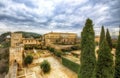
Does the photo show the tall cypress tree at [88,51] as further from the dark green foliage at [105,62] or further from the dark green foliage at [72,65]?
the dark green foliage at [72,65]

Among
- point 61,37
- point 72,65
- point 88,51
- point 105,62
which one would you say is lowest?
point 72,65

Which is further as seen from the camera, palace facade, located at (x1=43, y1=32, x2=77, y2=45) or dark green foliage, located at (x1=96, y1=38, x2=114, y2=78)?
palace facade, located at (x1=43, y1=32, x2=77, y2=45)

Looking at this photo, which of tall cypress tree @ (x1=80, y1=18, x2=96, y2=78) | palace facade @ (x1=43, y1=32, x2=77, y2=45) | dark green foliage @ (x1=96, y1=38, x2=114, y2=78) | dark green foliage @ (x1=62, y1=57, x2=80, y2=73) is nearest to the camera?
dark green foliage @ (x1=96, y1=38, x2=114, y2=78)

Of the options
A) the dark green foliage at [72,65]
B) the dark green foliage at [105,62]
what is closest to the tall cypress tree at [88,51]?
the dark green foliage at [105,62]

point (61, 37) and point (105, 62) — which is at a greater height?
point (61, 37)

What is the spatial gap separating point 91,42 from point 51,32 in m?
37.2

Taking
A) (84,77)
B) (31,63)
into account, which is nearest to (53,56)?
(31,63)

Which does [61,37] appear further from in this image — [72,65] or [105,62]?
[105,62]

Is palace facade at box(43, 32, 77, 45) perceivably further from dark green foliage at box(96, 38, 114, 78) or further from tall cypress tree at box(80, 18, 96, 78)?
dark green foliage at box(96, 38, 114, 78)

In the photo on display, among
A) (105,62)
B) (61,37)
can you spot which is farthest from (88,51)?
(61,37)

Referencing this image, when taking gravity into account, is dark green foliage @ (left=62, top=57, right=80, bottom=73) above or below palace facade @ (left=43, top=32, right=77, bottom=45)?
below

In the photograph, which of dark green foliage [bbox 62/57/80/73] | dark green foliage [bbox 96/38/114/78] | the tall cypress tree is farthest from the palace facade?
dark green foliage [bbox 96/38/114/78]

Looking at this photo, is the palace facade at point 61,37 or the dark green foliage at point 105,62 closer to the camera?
the dark green foliage at point 105,62

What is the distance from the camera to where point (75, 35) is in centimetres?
5091
